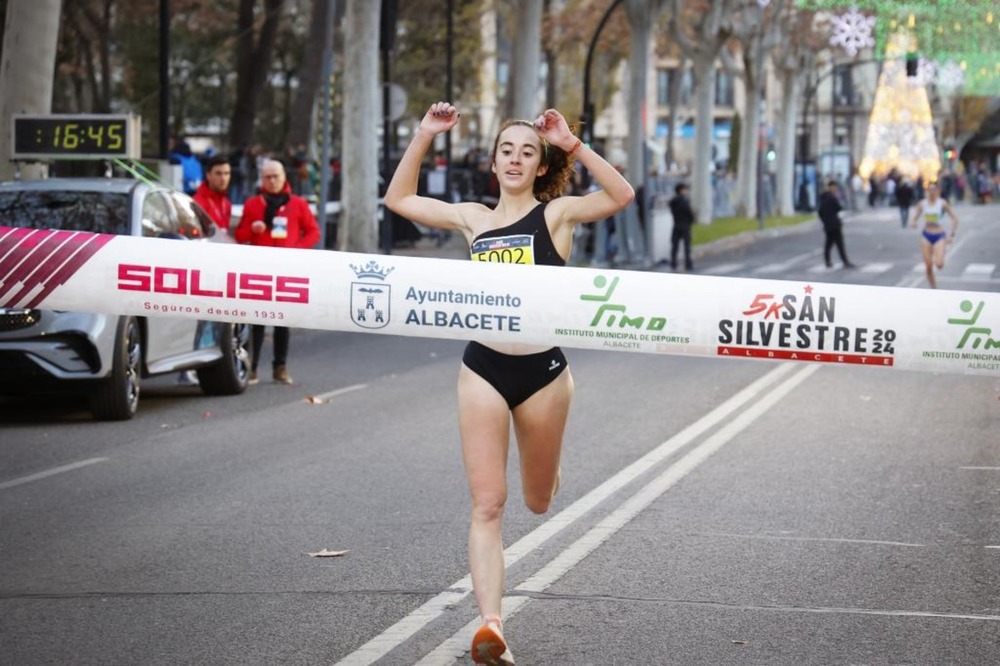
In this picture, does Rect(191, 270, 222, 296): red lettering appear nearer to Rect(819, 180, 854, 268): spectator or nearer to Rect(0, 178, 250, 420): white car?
Rect(0, 178, 250, 420): white car

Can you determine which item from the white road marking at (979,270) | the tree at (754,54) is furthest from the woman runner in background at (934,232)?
the tree at (754,54)

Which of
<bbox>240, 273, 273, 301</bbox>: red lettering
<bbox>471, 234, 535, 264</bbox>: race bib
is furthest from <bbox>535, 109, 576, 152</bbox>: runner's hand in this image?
<bbox>240, 273, 273, 301</bbox>: red lettering

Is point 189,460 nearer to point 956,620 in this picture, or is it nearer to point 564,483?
point 564,483

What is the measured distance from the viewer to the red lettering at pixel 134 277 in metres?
7.46

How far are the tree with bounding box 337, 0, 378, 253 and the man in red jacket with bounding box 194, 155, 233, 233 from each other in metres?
15.4

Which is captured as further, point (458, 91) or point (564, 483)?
point (458, 91)

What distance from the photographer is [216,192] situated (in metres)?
18.3

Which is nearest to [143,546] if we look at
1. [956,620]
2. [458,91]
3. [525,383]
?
[525,383]

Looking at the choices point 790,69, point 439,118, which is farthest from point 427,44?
point 439,118

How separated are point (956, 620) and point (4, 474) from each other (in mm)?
6113

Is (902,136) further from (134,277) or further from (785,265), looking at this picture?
(134,277)

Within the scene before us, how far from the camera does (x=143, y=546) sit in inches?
351

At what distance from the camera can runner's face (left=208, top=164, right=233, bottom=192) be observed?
18.0m

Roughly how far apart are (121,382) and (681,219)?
26.3 meters
